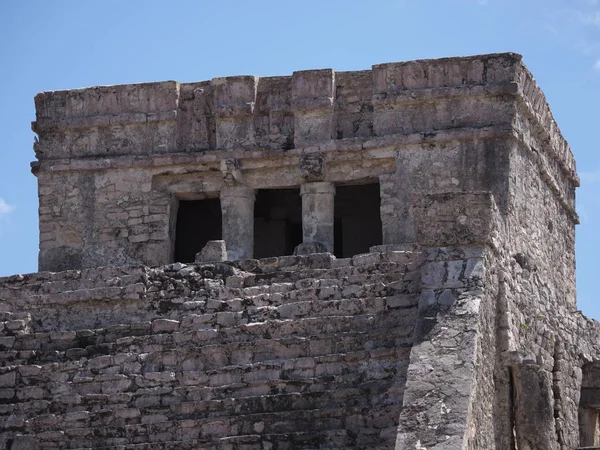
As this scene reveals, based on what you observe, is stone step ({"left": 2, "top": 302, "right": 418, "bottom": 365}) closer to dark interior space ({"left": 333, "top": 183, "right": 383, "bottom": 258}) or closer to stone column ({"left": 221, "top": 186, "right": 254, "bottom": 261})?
stone column ({"left": 221, "top": 186, "right": 254, "bottom": 261})

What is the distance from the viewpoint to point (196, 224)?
22094 mm

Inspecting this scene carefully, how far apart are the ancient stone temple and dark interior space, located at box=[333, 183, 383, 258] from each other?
32mm

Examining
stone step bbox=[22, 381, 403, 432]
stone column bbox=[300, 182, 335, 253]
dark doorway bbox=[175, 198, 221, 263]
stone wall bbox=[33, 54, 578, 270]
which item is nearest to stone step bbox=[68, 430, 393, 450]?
stone step bbox=[22, 381, 403, 432]

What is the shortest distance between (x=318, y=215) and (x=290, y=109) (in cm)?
146

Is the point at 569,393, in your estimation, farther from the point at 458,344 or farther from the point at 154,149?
the point at 154,149

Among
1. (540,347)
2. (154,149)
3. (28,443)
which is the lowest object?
(28,443)

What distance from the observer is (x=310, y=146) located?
20312 millimetres

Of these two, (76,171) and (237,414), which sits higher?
(76,171)

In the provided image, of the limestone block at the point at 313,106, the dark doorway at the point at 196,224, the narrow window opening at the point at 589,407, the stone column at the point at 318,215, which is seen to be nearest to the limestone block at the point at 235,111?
the limestone block at the point at 313,106

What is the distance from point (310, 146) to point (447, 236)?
6.55m

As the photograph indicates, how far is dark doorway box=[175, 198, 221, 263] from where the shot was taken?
21797mm

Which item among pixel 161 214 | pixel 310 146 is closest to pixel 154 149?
pixel 161 214

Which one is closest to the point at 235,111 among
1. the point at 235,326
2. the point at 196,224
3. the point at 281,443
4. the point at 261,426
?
the point at 196,224

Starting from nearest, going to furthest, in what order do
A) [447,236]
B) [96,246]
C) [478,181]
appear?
[447,236], [478,181], [96,246]
